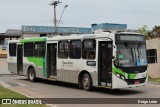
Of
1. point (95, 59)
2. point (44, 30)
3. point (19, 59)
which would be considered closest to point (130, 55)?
point (95, 59)

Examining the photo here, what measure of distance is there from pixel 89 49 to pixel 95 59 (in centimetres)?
74

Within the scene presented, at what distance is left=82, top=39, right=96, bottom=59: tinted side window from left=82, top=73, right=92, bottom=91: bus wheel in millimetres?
938

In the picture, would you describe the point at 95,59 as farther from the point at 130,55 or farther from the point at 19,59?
the point at 19,59

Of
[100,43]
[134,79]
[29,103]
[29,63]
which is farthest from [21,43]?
[29,103]

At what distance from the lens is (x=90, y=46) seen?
17516 millimetres

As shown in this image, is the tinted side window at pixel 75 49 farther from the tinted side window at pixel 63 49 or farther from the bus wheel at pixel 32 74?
the bus wheel at pixel 32 74

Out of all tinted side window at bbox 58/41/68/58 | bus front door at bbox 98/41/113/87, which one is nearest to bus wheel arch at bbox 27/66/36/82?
tinted side window at bbox 58/41/68/58

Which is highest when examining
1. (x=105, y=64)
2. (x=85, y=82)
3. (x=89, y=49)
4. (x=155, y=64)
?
(x=89, y=49)

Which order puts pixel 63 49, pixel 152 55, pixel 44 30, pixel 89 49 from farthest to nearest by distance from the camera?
pixel 44 30
pixel 152 55
pixel 63 49
pixel 89 49

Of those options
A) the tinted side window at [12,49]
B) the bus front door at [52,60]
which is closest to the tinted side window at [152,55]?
the bus front door at [52,60]

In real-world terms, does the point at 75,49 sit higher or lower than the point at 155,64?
higher

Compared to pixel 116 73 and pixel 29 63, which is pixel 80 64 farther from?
pixel 29 63

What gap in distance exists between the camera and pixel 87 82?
1773cm

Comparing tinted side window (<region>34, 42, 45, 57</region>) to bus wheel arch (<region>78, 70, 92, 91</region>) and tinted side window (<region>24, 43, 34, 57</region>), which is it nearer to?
tinted side window (<region>24, 43, 34, 57</region>)
